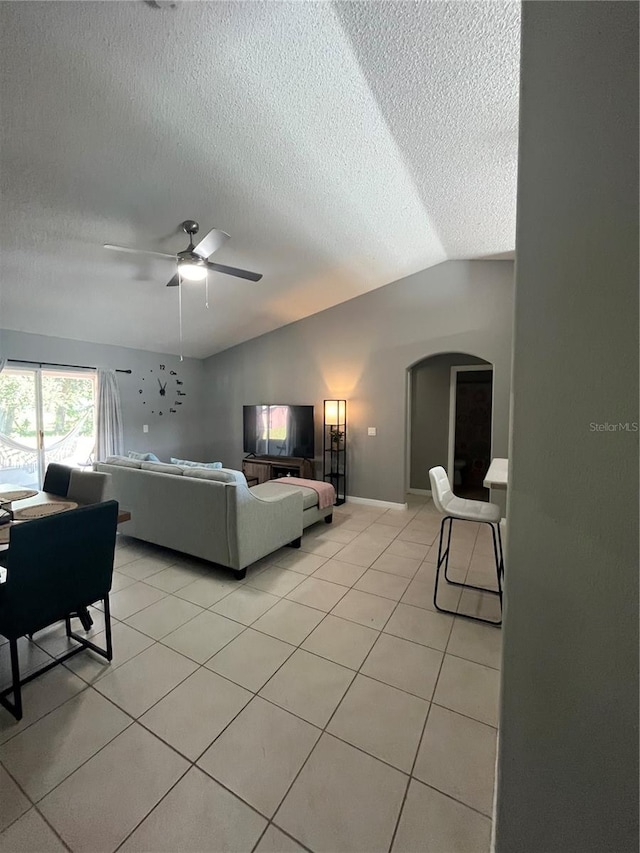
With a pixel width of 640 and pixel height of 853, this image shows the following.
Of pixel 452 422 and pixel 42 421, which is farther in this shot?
pixel 452 422

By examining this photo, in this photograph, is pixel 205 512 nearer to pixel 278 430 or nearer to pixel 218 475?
pixel 218 475

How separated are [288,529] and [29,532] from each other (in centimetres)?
204

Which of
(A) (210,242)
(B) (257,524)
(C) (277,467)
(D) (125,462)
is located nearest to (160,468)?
(D) (125,462)

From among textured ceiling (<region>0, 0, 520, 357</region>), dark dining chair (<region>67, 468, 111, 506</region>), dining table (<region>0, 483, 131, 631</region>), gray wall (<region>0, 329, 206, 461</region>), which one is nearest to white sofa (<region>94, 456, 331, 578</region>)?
dark dining chair (<region>67, 468, 111, 506</region>)

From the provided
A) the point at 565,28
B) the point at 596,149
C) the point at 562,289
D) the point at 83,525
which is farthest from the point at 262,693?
the point at 565,28

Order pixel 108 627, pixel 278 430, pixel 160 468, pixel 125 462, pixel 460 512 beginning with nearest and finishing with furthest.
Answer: pixel 108 627
pixel 460 512
pixel 160 468
pixel 125 462
pixel 278 430

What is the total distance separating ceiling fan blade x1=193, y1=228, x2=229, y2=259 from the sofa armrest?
A: 1.83 metres

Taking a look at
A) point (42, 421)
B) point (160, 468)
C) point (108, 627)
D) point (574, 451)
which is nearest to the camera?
point (574, 451)

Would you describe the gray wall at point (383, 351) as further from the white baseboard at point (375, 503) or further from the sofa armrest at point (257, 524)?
the sofa armrest at point (257, 524)

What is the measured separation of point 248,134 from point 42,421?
4.45 meters

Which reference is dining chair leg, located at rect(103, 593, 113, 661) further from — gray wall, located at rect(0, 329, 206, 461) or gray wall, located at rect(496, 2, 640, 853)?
gray wall, located at rect(0, 329, 206, 461)

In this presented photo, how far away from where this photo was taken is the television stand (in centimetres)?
532

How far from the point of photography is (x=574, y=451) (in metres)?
0.81

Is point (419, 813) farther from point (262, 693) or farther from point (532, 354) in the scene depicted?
point (532, 354)
